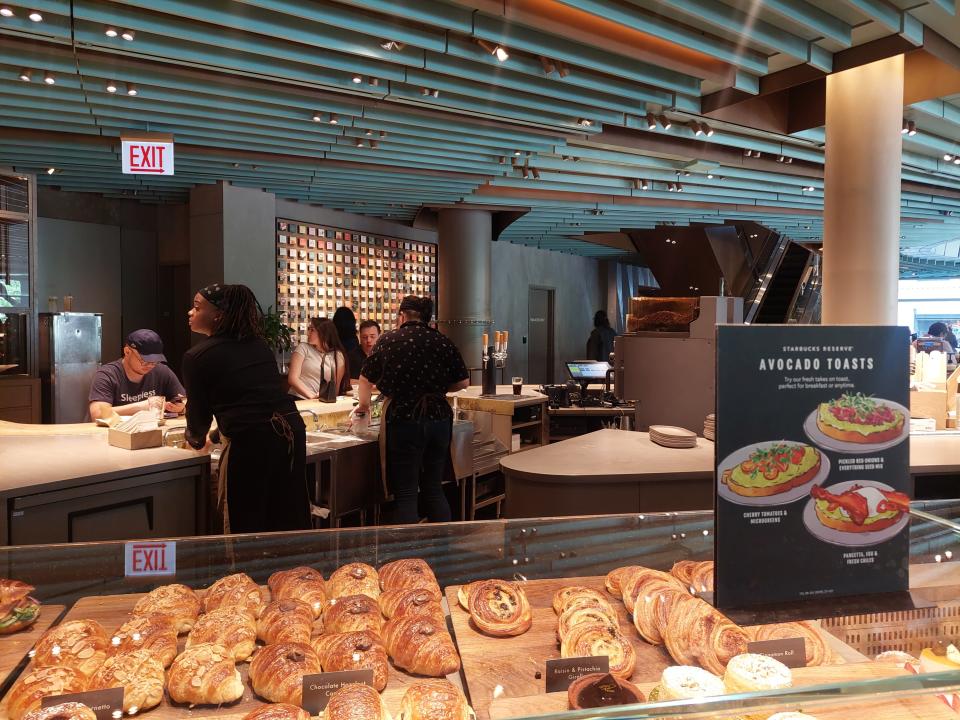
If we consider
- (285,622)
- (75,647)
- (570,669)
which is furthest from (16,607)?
(570,669)

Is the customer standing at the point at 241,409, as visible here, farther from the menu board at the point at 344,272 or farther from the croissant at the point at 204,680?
the menu board at the point at 344,272

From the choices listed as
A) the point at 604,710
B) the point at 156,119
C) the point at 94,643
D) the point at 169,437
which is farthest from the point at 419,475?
the point at 156,119

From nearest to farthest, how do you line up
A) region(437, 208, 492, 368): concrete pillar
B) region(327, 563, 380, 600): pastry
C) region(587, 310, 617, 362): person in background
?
1. region(327, 563, 380, 600): pastry
2. region(437, 208, 492, 368): concrete pillar
3. region(587, 310, 617, 362): person in background

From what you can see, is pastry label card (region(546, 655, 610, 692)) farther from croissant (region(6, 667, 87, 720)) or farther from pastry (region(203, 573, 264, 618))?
croissant (region(6, 667, 87, 720))

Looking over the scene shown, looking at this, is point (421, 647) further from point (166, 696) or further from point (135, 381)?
point (135, 381)

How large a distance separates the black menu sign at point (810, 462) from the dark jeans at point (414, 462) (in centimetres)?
296

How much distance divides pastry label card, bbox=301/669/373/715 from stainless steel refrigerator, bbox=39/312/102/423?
7890 millimetres

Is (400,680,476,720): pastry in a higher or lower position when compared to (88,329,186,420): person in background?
lower

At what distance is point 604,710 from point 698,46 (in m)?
4.83

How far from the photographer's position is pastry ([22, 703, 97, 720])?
89 centimetres

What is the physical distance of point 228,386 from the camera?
2816mm

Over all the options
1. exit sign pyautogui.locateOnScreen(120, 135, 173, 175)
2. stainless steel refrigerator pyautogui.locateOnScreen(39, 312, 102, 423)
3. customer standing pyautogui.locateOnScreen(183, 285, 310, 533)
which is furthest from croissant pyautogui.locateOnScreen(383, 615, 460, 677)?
stainless steel refrigerator pyautogui.locateOnScreen(39, 312, 102, 423)

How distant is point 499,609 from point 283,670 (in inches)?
14.9

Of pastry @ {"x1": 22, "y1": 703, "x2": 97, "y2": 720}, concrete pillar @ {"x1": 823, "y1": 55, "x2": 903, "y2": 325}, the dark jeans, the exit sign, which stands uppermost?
the exit sign
